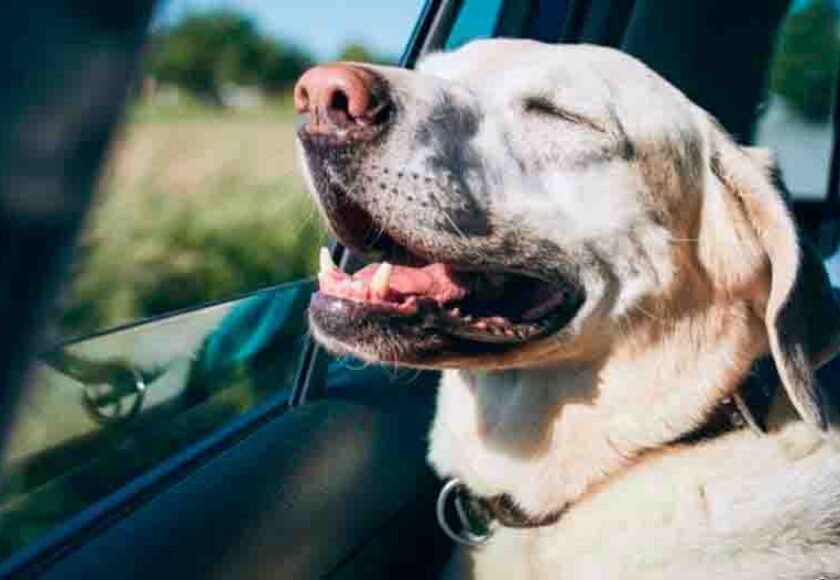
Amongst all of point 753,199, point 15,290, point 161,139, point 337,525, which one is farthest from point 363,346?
point 15,290

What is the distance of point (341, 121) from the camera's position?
211 centimetres

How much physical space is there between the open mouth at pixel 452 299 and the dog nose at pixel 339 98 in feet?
1.06

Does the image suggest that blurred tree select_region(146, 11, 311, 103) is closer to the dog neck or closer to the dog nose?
the dog nose

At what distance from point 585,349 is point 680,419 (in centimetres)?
24

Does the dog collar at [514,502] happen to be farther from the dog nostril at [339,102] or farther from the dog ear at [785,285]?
the dog nostril at [339,102]

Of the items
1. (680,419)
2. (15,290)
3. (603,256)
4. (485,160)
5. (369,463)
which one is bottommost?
(369,463)

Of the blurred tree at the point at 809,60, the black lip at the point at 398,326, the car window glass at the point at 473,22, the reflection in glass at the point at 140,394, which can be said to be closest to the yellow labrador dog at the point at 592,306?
the black lip at the point at 398,326

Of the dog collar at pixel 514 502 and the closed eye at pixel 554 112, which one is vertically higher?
the closed eye at pixel 554 112

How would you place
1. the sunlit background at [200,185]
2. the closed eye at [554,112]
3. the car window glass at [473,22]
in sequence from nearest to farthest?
the sunlit background at [200,185] → the closed eye at [554,112] → the car window glass at [473,22]

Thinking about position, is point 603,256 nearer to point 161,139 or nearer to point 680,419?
point 680,419

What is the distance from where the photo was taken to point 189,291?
2.63 meters

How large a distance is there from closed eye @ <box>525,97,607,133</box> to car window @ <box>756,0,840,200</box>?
214cm

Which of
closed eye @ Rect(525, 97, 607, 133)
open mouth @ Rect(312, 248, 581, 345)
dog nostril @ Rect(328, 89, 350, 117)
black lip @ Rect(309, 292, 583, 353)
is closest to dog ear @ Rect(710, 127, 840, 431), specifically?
closed eye @ Rect(525, 97, 607, 133)

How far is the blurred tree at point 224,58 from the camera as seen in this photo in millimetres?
1378
